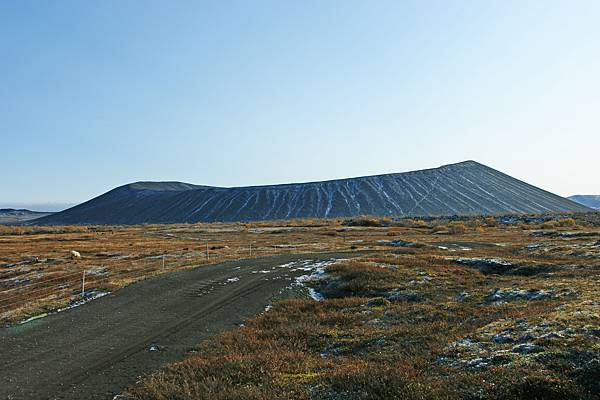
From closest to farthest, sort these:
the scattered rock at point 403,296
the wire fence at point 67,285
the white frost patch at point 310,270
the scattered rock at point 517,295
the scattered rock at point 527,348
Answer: the scattered rock at point 527,348 < the scattered rock at point 517,295 < the scattered rock at point 403,296 < the wire fence at point 67,285 < the white frost patch at point 310,270

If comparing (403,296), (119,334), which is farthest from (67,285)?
(403,296)

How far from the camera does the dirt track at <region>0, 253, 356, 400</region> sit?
13055 millimetres

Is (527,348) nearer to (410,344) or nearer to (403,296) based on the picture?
(410,344)

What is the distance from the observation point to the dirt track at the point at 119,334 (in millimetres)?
13055

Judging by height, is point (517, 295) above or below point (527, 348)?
below

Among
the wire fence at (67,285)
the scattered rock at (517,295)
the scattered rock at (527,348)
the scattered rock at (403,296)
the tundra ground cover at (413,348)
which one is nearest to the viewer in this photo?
the tundra ground cover at (413,348)

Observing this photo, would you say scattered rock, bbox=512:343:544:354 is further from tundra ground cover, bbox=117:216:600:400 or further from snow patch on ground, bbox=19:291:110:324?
snow patch on ground, bbox=19:291:110:324

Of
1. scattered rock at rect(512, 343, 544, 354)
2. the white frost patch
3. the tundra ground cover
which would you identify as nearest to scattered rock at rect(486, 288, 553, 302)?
the tundra ground cover

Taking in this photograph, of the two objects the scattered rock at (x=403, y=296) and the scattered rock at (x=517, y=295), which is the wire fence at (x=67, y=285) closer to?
the scattered rock at (x=403, y=296)

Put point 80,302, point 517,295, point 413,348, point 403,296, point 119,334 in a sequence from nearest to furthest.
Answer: point 413,348, point 119,334, point 517,295, point 403,296, point 80,302

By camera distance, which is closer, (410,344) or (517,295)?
(410,344)

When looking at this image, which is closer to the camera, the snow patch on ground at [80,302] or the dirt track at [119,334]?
the dirt track at [119,334]

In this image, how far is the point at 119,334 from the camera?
1792 centimetres

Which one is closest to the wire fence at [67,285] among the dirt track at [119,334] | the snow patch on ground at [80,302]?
the snow patch on ground at [80,302]
